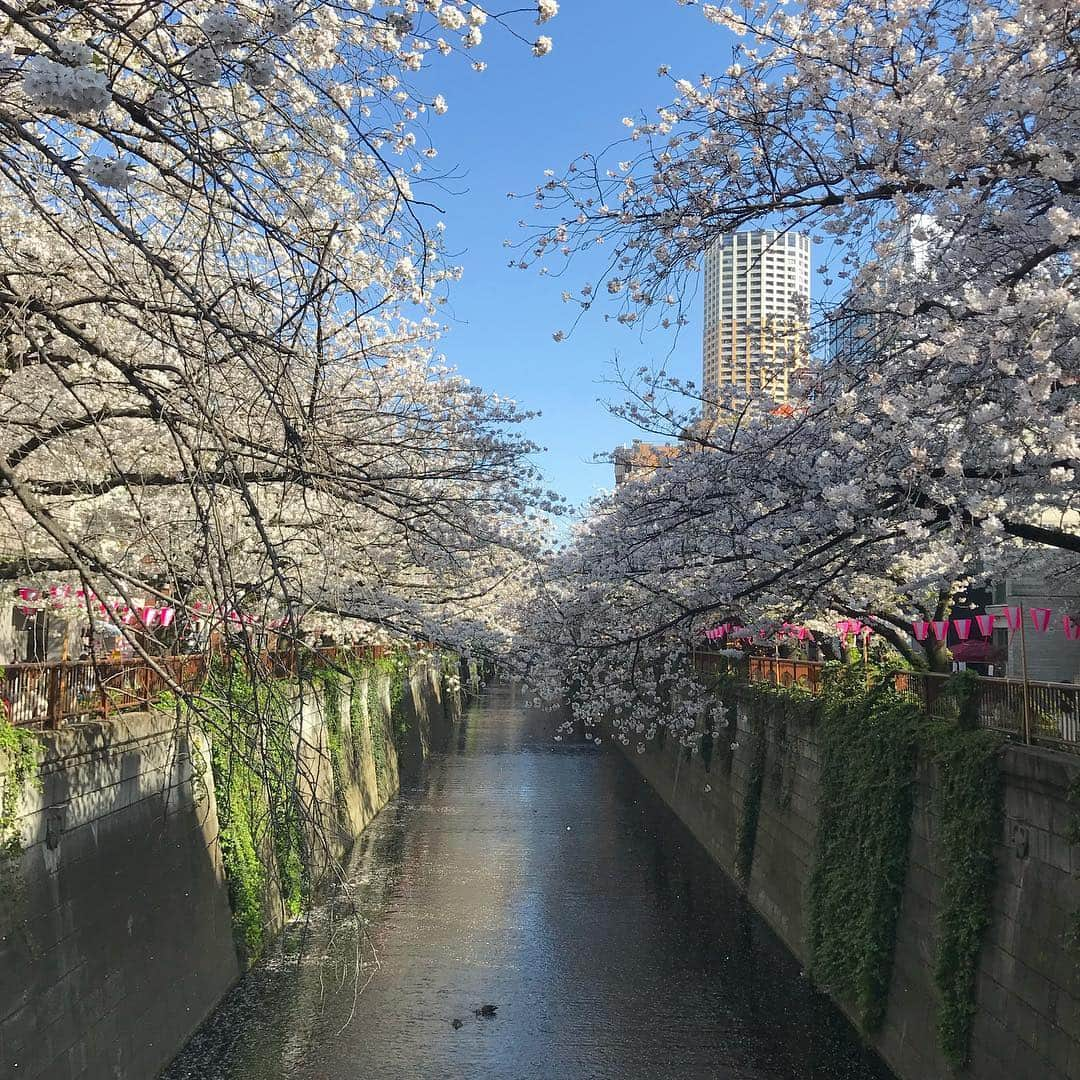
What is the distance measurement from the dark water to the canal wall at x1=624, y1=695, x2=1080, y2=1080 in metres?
0.94

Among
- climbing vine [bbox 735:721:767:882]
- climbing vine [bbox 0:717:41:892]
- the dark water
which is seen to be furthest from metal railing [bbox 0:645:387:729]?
climbing vine [bbox 735:721:767:882]

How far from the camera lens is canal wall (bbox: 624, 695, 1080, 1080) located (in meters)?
9.02

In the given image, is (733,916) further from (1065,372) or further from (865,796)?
(1065,372)

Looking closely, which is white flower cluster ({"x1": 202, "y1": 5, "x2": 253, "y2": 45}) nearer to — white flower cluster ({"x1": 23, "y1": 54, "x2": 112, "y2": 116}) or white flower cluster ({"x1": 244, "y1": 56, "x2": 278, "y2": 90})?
white flower cluster ({"x1": 244, "y1": 56, "x2": 278, "y2": 90})

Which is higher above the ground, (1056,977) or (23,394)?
(23,394)

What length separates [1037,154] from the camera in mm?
7074

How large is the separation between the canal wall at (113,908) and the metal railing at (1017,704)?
21.5 ft

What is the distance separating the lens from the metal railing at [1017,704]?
32.3ft

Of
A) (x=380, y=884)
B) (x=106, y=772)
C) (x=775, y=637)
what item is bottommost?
(x=380, y=884)

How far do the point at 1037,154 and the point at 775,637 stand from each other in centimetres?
1388

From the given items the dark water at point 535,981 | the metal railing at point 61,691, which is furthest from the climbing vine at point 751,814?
the metal railing at point 61,691

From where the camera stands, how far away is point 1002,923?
10297mm

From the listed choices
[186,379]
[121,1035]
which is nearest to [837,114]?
[186,379]

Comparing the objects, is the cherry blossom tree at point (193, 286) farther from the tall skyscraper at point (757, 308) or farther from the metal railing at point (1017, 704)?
the metal railing at point (1017, 704)
